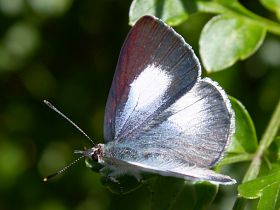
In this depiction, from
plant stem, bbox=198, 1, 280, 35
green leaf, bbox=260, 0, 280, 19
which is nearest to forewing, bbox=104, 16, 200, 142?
plant stem, bbox=198, 1, 280, 35

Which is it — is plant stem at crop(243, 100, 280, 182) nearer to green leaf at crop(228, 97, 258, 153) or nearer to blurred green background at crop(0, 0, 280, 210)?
green leaf at crop(228, 97, 258, 153)

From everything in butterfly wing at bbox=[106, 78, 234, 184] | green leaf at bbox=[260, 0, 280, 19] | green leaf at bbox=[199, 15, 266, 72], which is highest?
green leaf at bbox=[260, 0, 280, 19]

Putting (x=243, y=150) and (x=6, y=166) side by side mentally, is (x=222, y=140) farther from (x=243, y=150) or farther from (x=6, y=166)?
(x=6, y=166)

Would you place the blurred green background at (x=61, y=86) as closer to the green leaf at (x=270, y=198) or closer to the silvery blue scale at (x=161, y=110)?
the silvery blue scale at (x=161, y=110)

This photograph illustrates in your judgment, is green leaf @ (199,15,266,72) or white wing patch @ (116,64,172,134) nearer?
white wing patch @ (116,64,172,134)

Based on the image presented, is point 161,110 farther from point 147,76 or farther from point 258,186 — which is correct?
→ point 258,186

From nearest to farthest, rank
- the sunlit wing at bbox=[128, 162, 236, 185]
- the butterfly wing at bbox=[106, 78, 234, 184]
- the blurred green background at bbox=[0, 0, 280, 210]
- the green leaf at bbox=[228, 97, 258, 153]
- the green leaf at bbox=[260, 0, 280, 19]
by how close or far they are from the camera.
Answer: the sunlit wing at bbox=[128, 162, 236, 185] → the butterfly wing at bbox=[106, 78, 234, 184] → the green leaf at bbox=[228, 97, 258, 153] → the green leaf at bbox=[260, 0, 280, 19] → the blurred green background at bbox=[0, 0, 280, 210]

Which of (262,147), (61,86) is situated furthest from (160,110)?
(61,86)
